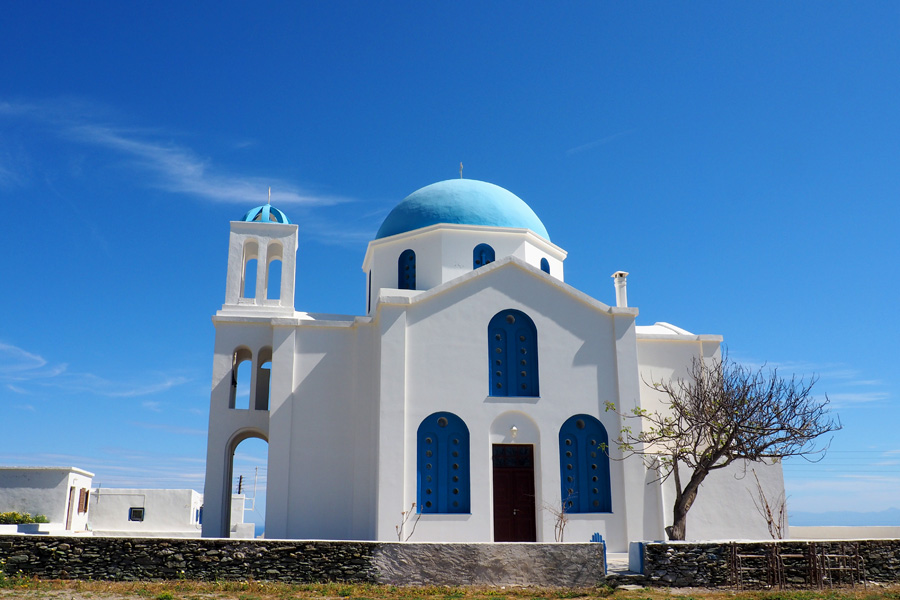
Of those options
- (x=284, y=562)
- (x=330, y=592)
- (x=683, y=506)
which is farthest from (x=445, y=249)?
(x=330, y=592)

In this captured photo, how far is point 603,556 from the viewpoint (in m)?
13.3

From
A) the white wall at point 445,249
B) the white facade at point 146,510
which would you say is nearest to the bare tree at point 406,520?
the white wall at point 445,249

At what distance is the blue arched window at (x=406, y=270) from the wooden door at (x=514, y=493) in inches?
235

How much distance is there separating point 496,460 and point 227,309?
8.46 m

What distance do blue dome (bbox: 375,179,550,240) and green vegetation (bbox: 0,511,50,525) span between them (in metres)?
14.3

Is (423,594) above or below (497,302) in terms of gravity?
below

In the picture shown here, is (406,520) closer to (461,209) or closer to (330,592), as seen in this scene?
(330,592)

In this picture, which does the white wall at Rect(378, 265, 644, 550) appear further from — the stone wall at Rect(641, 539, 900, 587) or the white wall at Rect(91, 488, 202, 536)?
the white wall at Rect(91, 488, 202, 536)

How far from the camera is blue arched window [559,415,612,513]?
18000 millimetres

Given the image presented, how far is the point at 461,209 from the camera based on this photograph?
73.6 feet

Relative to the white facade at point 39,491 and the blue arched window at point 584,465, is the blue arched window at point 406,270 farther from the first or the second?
the white facade at point 39,491

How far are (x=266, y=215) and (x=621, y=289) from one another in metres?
10.2

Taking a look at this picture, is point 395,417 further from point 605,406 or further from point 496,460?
point 605,406

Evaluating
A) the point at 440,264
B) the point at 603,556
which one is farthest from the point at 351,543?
the point at 440,264
